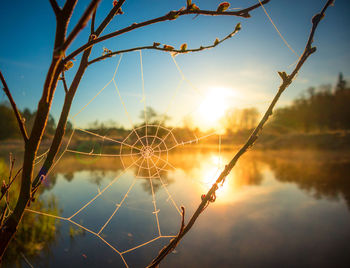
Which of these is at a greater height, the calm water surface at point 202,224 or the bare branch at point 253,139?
the bare branch at point 253,139

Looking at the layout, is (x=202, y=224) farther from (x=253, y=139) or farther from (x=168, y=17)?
(x=168, y=17)

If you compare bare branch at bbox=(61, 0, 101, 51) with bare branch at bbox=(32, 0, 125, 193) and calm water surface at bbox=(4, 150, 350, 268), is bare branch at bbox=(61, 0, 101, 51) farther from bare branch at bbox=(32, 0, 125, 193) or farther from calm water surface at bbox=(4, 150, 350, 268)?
calm water surface at bbox=(4, 150, 350, 268)

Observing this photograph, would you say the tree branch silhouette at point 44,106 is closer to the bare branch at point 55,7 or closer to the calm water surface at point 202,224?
the bare branch at point 55,7

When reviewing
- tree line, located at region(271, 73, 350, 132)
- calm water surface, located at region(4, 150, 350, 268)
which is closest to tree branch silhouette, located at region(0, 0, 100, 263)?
calm water surface, located at region(4, 150, 350, 268)

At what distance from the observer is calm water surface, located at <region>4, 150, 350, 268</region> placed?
761cm

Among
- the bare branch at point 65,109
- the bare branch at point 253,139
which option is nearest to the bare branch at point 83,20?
the bare branch at point 65,109

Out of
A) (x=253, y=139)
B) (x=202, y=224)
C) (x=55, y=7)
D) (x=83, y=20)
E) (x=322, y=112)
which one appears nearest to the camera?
(x=83, y=20)

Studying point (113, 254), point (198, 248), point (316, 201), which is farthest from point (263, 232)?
point (113, 254)

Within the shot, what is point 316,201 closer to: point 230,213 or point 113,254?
point 230,213

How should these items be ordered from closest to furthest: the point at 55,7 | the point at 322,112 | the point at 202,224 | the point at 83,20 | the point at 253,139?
the point at 83,20, the point at 55,7, the point at 253,139, the point at 202,224, the point at 322,112

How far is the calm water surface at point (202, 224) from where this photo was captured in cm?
761

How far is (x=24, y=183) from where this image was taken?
1.58 feet

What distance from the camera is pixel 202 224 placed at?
10078mm

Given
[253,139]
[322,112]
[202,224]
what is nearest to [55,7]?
[253,139]
